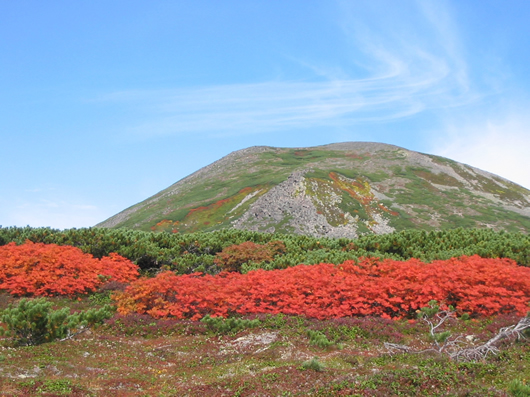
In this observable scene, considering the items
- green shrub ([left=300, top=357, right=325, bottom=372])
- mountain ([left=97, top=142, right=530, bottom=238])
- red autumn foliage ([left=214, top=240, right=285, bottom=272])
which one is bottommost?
green shrub ([left=300, top=357, right=325, bottom=372])

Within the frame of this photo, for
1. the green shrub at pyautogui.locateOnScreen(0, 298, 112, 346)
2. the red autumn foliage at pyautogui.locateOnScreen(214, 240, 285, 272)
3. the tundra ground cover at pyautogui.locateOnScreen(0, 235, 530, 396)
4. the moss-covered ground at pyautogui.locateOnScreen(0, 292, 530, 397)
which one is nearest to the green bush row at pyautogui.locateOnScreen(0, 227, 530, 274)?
the red autumn foliage at pyautogui.locateOnScreen(214, 240, 285, 272)

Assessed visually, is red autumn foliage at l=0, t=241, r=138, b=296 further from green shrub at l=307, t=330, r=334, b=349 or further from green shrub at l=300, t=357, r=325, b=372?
green shrub at l=300, t=357, r=325, b=372

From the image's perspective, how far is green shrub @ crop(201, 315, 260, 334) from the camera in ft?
35.1

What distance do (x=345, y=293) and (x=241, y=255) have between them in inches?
260

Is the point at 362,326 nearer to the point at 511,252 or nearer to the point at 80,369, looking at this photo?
the point at 80,369

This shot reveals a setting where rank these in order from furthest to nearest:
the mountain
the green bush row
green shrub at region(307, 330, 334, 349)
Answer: the mountain → the green bush row → green shrub at region(307, 330, 334, 349)

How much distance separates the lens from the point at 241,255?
17609 millimetres

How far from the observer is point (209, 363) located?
860 centimetres

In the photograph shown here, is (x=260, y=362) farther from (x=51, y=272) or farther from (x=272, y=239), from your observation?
(x=272, y=239)

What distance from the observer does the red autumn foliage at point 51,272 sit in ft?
47.8

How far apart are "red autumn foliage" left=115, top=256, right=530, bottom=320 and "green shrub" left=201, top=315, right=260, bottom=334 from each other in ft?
2.39

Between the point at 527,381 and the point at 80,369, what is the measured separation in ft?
23.3

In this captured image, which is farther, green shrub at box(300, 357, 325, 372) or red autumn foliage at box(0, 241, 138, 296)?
red autumn foliage at box(0, 241, 138, 296)

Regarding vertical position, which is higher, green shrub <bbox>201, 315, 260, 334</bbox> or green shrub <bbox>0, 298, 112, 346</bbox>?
green shrub <bbox>0, 298, 112, 346</bbox>
